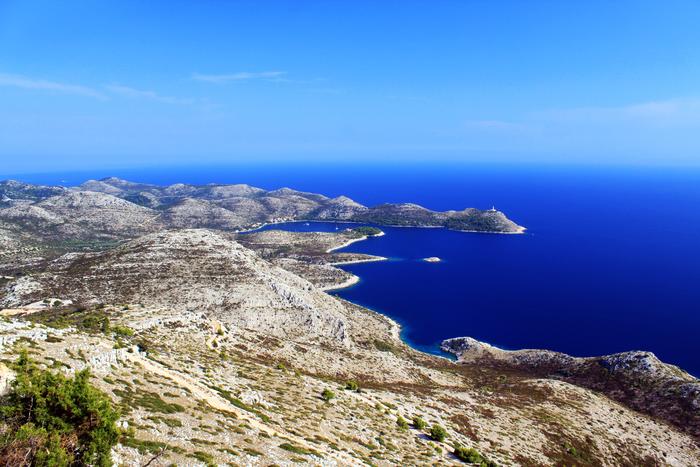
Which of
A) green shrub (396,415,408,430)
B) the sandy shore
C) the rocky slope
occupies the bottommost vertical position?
the sandy shore

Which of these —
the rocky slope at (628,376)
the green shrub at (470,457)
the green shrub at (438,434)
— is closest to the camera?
the green shrub at (470,457)

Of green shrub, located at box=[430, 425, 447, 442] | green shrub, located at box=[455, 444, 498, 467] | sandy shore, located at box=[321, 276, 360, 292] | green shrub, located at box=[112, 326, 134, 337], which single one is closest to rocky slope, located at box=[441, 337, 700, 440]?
green shrub, located at box=[455, 444, 498, 467]

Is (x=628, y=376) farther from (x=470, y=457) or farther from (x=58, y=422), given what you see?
(x=58, y=422)

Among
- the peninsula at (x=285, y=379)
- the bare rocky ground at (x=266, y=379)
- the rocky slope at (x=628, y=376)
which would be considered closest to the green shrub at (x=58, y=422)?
the peninsula at (x=285, y=379)

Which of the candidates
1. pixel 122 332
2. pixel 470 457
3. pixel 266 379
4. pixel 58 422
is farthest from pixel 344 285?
pixel 58 422

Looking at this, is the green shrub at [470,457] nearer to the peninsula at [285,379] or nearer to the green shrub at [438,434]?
the peninsula at [285,379]

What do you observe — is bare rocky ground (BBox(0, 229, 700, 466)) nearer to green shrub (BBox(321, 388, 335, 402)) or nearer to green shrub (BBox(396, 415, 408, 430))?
green shrub (BBox(321, 388, 335, 402))
